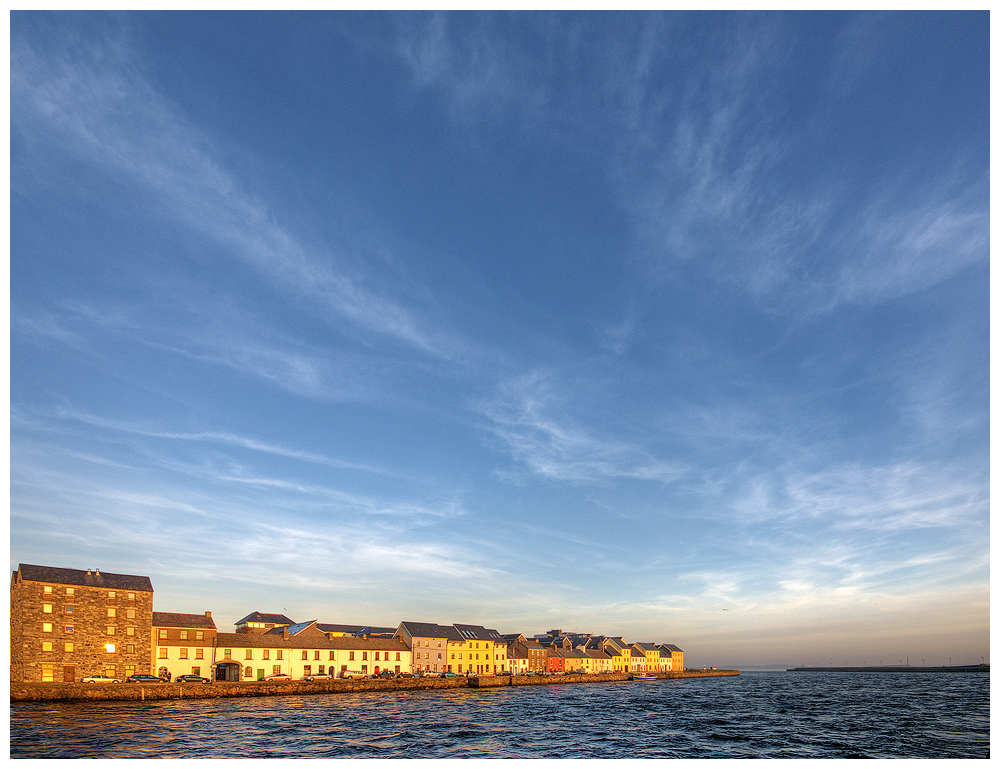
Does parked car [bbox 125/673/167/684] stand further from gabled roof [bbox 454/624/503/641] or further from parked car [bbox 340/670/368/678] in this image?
gabled roof [bbox 454/624/503/641]

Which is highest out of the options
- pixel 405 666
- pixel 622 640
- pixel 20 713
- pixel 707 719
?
pixel 20 713

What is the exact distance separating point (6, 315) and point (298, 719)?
125 feet

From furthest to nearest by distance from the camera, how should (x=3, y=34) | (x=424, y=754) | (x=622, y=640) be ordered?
(x=622, y=640), (x=424, y=754), (x=3, y=34)

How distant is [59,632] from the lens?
66000 millimetres

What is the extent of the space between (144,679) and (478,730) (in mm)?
41587

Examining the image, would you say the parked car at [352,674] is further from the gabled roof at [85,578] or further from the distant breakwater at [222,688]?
the gabled roof at [85,578]

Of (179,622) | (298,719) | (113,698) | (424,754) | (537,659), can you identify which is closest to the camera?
(424,754)

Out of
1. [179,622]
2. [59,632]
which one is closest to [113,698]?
[59,632]

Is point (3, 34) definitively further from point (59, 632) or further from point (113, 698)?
point (59, 632)

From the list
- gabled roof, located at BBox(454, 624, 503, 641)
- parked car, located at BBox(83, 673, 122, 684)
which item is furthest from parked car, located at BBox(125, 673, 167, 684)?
gabled roof, located at BBox(454, 624, 503, 641)

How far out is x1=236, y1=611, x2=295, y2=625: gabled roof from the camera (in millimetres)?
125062

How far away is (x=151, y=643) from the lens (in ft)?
246

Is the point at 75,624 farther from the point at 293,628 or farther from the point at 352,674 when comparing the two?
the point at 293,628

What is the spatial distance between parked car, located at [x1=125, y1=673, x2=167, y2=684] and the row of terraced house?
77cm
